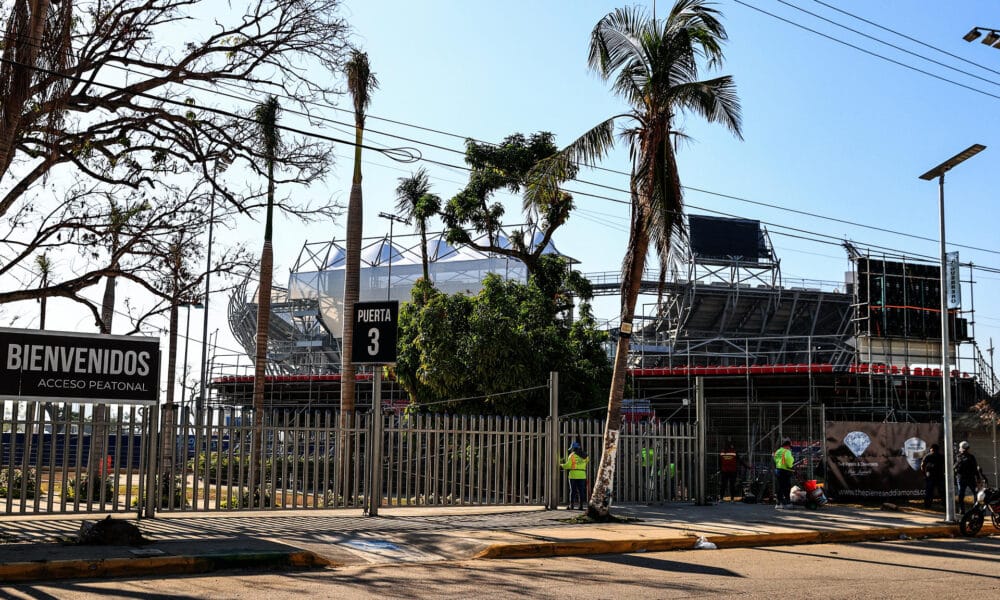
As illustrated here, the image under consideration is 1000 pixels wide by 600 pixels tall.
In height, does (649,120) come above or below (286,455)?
above

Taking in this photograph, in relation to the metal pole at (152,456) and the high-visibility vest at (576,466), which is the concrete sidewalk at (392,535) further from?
the high-visibility vest at (576,466)

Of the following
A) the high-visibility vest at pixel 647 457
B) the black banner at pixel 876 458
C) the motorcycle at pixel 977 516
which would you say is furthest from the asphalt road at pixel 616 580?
the black banner at pixel 876 458

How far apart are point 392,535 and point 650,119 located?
8.59m

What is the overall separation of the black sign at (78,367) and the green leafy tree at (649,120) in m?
7.84

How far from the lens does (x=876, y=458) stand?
892 inches

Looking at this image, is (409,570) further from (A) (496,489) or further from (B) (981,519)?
(B) (981,519)

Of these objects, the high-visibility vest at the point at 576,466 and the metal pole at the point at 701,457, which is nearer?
the high-visibility vest at the point at 576,466

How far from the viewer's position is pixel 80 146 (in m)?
17.7

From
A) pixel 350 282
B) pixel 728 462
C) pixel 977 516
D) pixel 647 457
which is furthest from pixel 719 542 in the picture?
pixel 350 282

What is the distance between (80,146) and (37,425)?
6.37 meters

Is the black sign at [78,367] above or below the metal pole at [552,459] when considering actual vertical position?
above

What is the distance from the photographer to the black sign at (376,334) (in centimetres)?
1616

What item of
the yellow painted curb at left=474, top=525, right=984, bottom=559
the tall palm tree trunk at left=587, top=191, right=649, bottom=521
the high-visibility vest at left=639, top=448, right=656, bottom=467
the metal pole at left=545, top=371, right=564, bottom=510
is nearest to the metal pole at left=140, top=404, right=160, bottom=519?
the yellow painted curb at left=474, top=525, right=984, bottom=559

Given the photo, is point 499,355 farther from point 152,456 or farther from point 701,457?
point 152,456
